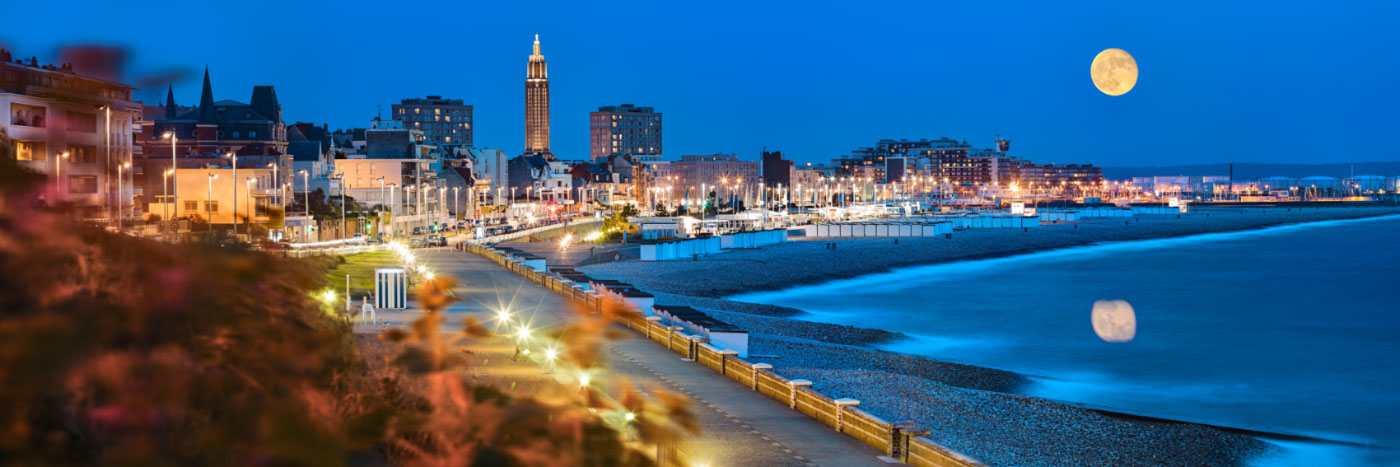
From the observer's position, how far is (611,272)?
58.0 m

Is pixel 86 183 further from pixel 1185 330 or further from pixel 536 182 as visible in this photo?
pixel 536 182

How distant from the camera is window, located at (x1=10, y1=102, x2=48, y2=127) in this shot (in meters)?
45.1

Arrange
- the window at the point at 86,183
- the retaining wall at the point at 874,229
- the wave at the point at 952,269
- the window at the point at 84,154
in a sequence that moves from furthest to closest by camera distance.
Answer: the retaining wall at the point at 874,229, the wave at the point at 952,269, the window at the point at 84,154, the window at the point at 86,183

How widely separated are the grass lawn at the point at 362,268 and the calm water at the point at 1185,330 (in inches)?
595

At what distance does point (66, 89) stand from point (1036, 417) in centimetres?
1892

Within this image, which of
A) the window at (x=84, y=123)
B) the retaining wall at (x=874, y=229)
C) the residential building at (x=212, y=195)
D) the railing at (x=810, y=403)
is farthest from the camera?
the retaining wall at (x=874, y=229)

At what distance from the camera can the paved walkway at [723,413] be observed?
1516 centimetres

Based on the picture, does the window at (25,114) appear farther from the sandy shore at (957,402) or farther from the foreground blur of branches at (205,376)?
the foreground blur of branches at (205,376)

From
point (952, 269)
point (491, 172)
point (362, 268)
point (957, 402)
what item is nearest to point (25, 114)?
point (362, 268)

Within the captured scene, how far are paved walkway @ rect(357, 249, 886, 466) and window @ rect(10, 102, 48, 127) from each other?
23.1m

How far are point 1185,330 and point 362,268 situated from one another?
3039 centimetres

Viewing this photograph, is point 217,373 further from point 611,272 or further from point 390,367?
point 611,272

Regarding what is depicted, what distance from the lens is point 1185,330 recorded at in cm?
4603

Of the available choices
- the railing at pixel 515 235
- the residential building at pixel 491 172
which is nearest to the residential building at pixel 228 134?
the railing at pixel 515 235
